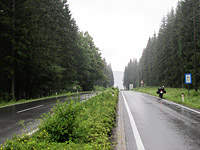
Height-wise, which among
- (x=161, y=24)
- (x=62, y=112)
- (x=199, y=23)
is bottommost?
(x=62, y=112)

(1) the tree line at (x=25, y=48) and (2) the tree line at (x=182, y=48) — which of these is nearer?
(1) the tree line at (x=25, y=48)

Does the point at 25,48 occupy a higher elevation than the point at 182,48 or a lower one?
lower

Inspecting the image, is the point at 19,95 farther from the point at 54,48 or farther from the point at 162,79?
the point at 162,79

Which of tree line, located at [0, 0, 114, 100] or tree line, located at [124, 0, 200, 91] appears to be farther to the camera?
tree line, located at [124, 0, 200, 91]

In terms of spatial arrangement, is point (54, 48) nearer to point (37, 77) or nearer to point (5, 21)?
point (37, 77)

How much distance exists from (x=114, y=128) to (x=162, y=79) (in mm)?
51977

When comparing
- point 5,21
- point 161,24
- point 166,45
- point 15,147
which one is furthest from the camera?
point 161,24

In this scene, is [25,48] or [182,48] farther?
[182,48]

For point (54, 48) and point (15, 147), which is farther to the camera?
point (54, 48)

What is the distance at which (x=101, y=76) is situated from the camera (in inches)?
2274

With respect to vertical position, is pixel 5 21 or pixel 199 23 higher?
pixel 199 23

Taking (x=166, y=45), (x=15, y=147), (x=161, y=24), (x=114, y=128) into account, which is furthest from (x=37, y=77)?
(x=161, y=24)

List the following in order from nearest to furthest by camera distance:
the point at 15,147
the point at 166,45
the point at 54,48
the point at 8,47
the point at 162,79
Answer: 1. the point at 15,147
2. the point at 8,47
3. the point at 54,48
4. the point at 166,45
5. the point at 162,79

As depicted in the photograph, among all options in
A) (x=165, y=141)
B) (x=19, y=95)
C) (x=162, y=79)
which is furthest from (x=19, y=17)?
(x=162, y=79)
